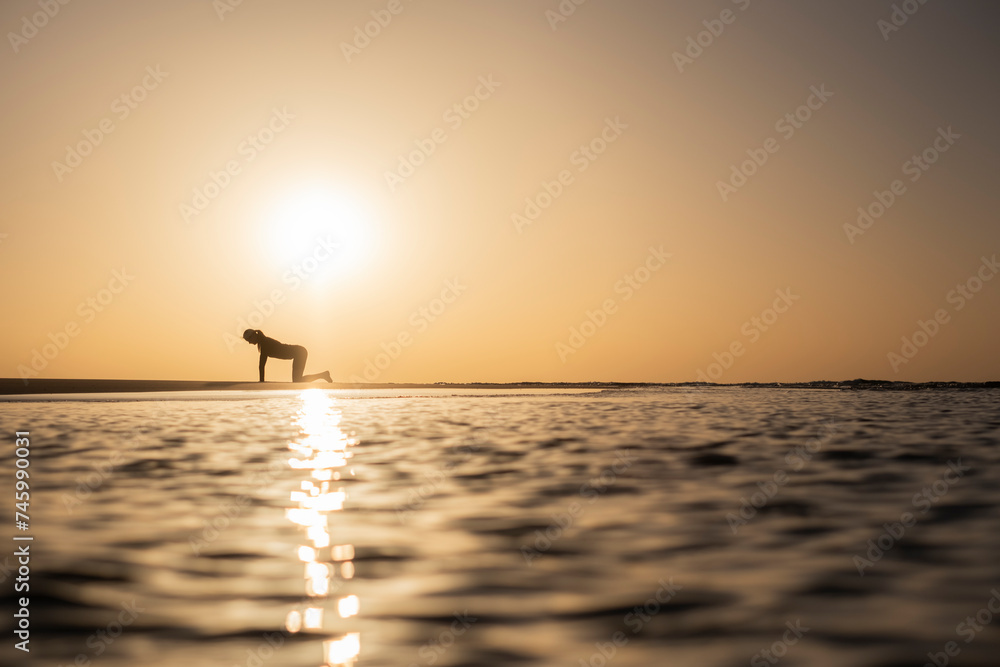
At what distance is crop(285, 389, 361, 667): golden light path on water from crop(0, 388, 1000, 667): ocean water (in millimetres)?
27

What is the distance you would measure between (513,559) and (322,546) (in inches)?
56.6

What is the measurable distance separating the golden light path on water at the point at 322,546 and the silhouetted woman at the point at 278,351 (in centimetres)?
3010

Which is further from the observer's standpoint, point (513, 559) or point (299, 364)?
point (299, 364)

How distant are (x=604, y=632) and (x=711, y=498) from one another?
13.2 feet

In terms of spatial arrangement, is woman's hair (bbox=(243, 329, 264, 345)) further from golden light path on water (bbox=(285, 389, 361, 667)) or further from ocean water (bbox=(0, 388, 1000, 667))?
ocean water (bbox=(0, 388, 1000, 667))

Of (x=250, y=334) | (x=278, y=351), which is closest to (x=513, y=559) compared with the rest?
(x=250, y=334)

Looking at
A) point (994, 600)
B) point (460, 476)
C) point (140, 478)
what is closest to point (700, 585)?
point (994, 600)

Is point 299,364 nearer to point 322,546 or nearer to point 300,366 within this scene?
point 300,366

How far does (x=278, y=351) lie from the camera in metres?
44.0

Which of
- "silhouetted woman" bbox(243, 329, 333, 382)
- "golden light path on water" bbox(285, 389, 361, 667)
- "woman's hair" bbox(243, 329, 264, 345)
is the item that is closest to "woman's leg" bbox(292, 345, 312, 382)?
"silhouetted woman" bbox(243, 329, 333, 382)

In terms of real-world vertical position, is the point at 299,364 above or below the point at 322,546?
above

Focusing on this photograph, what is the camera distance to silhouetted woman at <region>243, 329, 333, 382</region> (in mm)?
42547

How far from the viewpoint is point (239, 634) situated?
4.02 metres

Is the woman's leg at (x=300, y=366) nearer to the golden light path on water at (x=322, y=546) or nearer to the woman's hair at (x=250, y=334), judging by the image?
the woman's hair at (x=250, y=334)
